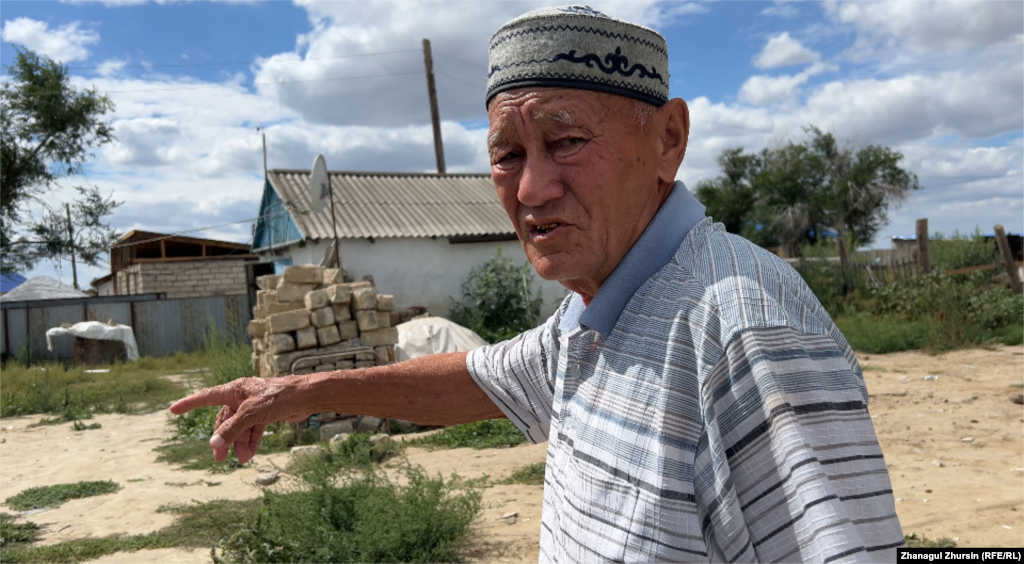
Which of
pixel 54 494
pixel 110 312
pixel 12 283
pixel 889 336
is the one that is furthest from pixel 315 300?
pixel 12 283

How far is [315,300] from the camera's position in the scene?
8.80 m

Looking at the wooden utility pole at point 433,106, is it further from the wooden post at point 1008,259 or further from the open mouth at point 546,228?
the open mouth at point 546,228

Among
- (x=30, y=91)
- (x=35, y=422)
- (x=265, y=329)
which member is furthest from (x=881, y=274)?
(x=30, y=91)

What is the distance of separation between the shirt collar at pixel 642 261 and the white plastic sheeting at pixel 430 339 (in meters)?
9.50

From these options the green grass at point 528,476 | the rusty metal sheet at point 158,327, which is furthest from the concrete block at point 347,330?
the rusty metal sheet at point 158,327

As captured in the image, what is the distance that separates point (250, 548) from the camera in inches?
160

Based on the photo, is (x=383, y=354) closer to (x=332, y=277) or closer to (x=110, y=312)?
(x=332, y=277)

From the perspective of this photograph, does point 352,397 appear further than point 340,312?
No

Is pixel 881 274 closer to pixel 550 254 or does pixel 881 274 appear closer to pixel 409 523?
pixel 409 523

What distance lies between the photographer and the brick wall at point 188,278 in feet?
75.3

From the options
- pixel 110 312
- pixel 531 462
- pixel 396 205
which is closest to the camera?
pixel 531 462

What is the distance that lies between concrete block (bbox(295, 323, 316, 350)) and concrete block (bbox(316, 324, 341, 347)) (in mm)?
86

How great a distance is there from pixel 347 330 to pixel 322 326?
1.00 feet

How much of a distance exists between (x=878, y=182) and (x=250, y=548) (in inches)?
1294
